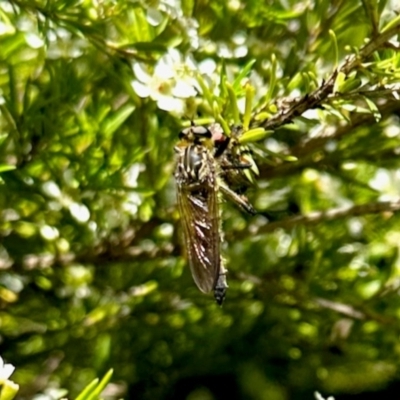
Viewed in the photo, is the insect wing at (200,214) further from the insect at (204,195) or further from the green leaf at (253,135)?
the green leaf at (253,135)

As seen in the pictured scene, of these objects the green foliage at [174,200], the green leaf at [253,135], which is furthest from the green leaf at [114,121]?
the green leaf at [253,135]

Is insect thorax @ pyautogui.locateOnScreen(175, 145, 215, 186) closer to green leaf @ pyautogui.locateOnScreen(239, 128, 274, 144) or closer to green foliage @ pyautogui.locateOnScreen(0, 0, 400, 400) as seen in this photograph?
green foliage @ pyautogui.locateOnScreen(0, 0, 400, 400)

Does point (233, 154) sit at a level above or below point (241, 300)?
above

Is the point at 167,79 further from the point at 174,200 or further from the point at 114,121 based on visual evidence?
the point at 174,200

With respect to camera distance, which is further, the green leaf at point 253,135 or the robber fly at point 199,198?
the robber fly at point 199,198

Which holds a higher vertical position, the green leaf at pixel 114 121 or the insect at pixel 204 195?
the green leaf at pixel 114 121

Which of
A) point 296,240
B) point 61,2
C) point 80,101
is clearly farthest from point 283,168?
point 61,2

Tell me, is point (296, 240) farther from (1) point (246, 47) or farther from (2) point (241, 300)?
(1) point (246, 47)

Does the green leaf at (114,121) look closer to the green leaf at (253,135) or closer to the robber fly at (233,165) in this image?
the robber fly at (233,165)
